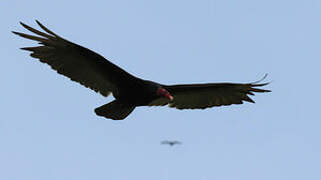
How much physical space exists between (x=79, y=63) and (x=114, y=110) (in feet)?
3.13

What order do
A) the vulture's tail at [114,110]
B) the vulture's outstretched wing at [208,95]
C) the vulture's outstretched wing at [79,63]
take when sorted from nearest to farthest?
the vulture's outstretched wing at [79,63] → the vulture's tail at [114,110] → the vulture's outstretched wing at [208,95]

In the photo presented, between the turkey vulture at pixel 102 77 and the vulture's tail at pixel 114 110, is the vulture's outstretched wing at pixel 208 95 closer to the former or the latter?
the turkey vulture at pixel 102 77

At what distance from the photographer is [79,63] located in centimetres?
1018

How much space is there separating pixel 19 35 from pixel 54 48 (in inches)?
28.4

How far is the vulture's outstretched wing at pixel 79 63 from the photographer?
972 centimetres

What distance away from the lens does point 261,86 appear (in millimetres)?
11203

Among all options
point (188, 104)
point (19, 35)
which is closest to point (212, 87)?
point (188, 104)

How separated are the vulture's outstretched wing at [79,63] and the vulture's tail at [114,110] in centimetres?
22

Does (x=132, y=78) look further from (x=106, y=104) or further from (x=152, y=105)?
(x=152, y=105)

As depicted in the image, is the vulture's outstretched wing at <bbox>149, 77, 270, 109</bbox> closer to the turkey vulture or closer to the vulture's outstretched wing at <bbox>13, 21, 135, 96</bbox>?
the turkey vulture

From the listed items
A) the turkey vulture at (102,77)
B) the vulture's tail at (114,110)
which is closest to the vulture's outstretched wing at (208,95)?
the turkey vulture at (102,77)

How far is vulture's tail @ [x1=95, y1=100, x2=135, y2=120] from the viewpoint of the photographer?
10.5 metres

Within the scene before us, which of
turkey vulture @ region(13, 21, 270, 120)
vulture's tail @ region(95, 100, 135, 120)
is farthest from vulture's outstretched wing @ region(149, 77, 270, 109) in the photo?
vulture's tail @ region(95, 100, 135, 120)

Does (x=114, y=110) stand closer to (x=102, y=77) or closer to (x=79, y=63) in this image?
(x=102, y=77)
